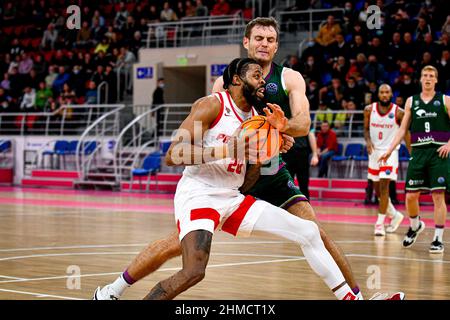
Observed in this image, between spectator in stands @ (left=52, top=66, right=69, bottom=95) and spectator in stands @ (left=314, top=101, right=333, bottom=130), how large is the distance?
32.9ft

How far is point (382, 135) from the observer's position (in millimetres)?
13633

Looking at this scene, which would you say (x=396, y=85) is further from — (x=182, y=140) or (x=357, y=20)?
(x=182, y=140)

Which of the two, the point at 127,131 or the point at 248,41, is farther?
the point at 127,131

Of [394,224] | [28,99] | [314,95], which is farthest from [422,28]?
[28,99]

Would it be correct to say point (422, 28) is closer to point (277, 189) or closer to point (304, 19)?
point (304, 19)

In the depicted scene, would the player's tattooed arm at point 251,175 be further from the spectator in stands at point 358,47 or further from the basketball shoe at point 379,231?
the spectator in stands at point 358,47

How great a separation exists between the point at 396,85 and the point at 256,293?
1361 centimetres

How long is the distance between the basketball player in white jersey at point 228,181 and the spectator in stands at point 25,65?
975 inches

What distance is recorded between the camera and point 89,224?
1366cm

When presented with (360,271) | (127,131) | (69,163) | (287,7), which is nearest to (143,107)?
(127,131)

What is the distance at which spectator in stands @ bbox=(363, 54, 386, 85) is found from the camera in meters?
20.6

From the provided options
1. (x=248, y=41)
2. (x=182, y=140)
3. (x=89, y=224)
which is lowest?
(x=89, y=224)

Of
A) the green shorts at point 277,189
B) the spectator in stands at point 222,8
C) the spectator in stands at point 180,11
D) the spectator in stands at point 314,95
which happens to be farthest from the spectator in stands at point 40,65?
the green shorts at point 277,189

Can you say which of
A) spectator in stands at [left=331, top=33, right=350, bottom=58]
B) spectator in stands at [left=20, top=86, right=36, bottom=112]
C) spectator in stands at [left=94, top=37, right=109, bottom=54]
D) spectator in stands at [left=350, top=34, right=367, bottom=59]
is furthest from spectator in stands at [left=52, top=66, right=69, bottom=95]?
spectator in stands at [left=350, top=34, right=367, bottom=59]
